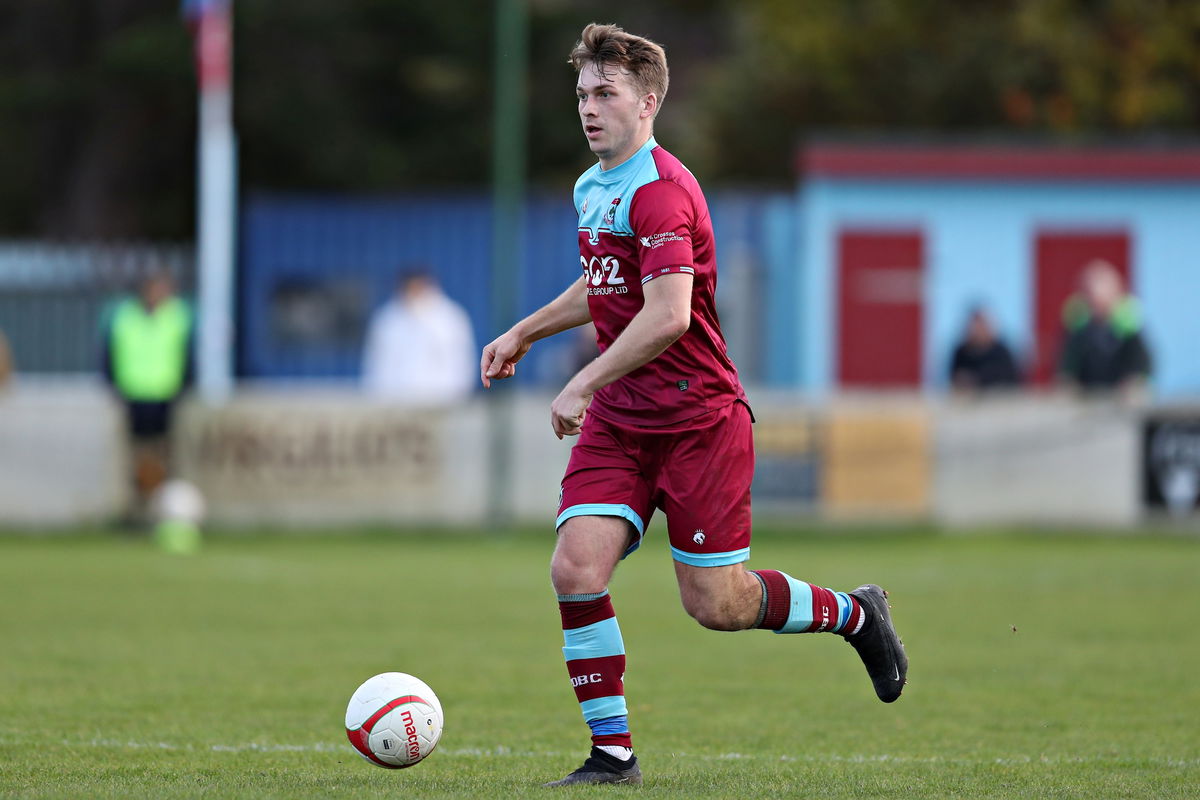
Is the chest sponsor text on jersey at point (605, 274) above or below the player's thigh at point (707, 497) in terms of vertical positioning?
above

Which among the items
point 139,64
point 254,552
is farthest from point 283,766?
point 139,64

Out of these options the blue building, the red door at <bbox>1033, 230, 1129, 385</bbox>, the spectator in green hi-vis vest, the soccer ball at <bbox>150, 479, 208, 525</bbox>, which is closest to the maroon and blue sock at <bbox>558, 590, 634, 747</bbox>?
the soccer ball at <bbox>150, 479, 208, 525</bbox>

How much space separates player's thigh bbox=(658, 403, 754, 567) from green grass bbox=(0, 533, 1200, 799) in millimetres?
718

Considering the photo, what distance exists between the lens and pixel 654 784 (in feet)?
19.3

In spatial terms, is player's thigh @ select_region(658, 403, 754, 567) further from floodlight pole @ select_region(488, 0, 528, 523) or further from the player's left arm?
floodlight pole @ select_region(488, 0, 528, 523)

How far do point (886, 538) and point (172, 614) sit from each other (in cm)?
723

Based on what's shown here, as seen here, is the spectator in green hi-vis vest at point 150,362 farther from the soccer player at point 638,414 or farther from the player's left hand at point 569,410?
the player's left hand at point 569,410

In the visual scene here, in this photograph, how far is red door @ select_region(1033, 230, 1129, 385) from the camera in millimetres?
22094

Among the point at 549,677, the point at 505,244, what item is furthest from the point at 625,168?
the point at 505,244

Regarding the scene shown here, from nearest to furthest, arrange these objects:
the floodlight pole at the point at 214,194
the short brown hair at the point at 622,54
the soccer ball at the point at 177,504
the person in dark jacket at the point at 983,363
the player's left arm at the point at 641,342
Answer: the player's left arm at the point at 641,342 < the short brown hair at the point at 622,54 < the soccer ball at the point at 177,504 < the person in dark jacket at the point at 983,363 < the floodlight pole at the point at 214,194

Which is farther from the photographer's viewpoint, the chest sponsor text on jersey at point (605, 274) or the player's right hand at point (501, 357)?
the player's right hand at point (501, 357)

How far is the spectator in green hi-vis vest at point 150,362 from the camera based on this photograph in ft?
53.5

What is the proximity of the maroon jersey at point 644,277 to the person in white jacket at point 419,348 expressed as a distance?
38.6 feet

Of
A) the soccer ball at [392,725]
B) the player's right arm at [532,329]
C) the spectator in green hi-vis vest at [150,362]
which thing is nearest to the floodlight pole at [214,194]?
the spectator in green hi-vis vest at [150,362]
